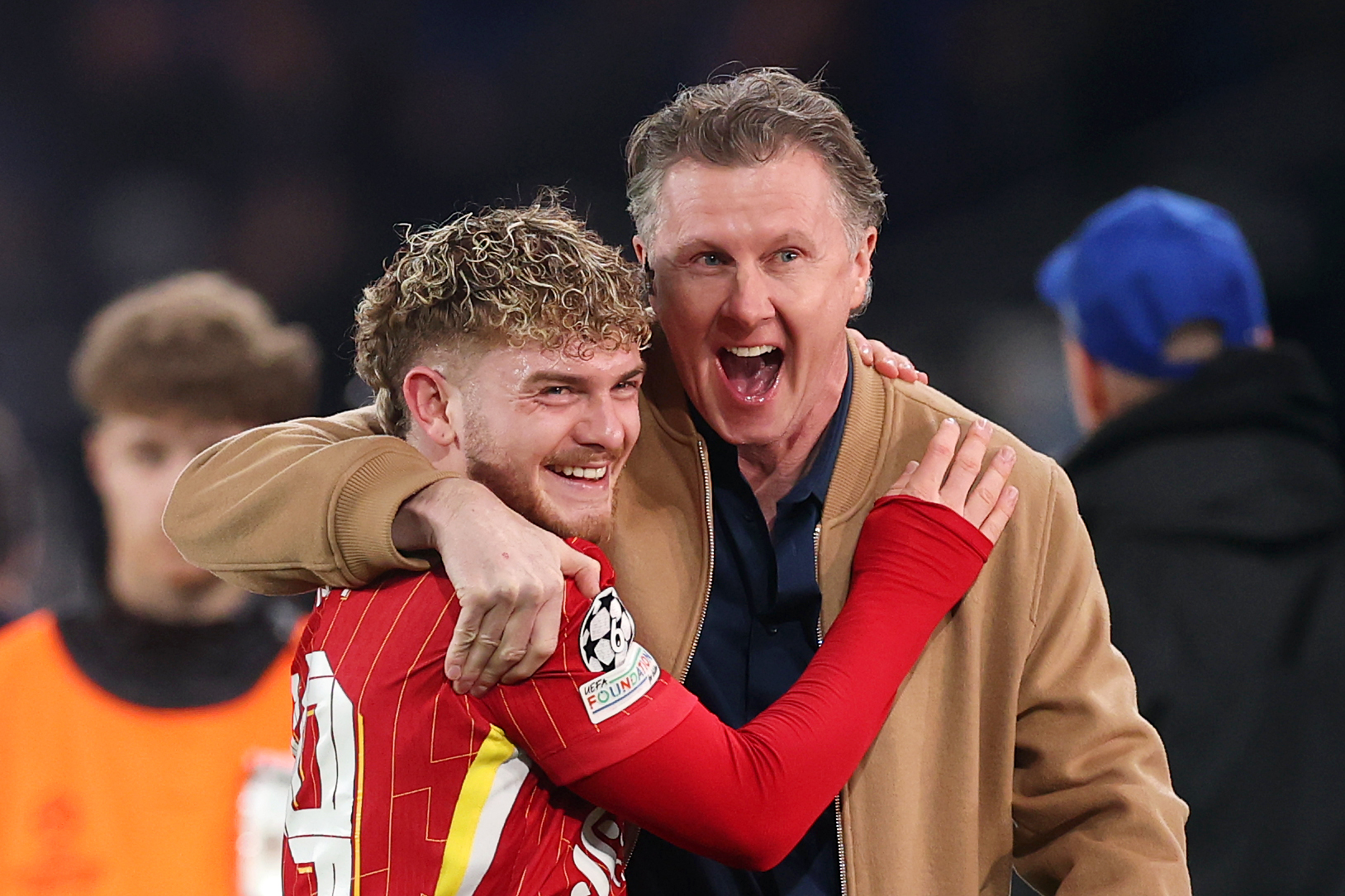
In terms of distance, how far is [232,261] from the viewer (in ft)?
15.5

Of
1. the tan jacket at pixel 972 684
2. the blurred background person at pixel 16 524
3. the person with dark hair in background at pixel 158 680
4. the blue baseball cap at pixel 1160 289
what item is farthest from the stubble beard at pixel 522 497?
the blurred background person at pixel 16 524

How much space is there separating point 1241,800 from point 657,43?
3.62 m

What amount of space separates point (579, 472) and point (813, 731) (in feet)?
1.37

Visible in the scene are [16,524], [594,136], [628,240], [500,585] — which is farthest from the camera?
[594,136]

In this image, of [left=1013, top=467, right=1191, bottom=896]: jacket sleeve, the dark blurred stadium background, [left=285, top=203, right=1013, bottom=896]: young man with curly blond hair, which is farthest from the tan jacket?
the dark blurred stadium background

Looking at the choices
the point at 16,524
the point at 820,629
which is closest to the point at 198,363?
the point at 16,524

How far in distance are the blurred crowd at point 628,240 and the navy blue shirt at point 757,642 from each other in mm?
1278

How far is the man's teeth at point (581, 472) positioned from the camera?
1.64 meters

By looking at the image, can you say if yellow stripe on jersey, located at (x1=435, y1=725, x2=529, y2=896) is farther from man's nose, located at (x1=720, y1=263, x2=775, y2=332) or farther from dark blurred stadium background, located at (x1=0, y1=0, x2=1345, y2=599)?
dark blurred stadium background, located at (x1=0, y1=0, x2=1345, y2=599)

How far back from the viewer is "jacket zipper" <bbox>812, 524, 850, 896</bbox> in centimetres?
179

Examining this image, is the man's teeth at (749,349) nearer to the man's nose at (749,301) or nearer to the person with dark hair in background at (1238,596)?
the man's nose at (749,301)

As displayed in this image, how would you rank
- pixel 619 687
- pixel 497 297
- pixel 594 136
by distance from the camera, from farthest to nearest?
pixel 594 136
pixel 497 297
pixel 619 687

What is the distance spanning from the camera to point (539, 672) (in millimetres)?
1436

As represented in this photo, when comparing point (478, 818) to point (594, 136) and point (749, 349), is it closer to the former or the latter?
point (749, 349)
